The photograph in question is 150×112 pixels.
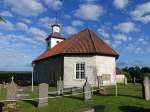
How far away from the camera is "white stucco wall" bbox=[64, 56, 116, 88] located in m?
27.0

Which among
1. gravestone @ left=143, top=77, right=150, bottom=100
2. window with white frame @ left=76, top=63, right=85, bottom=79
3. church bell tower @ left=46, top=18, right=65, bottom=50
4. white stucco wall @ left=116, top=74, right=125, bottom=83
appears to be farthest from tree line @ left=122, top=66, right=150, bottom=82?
gravestone @ left=143, top=77, right=150, bottom=100

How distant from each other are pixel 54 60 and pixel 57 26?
15491 millimetres

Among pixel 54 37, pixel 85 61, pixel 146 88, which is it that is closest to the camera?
pixel 146 88

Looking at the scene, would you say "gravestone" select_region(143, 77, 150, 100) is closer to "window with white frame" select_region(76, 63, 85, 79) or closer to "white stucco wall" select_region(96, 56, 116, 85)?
"white stucco wall" select_region(96, 56, 116, 85)

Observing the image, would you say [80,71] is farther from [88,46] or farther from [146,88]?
[146,88]

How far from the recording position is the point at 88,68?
27219 mm

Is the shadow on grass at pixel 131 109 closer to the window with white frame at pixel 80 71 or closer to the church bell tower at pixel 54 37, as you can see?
the window with white frame at pixel 80 71

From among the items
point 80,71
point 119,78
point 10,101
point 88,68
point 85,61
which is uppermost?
point 85,61

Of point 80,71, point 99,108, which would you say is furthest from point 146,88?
point 80,71

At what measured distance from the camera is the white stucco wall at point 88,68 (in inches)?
1064

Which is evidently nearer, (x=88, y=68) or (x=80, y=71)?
(x=88, y=68)

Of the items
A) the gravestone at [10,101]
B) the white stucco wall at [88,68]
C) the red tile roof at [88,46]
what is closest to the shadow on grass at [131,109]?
the gravestone at [10,101]

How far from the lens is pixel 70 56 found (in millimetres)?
27938

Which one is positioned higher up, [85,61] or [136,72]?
[85,61]
